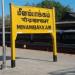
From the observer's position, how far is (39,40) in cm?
4594

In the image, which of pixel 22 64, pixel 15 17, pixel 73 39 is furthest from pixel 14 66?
pixel 73 39

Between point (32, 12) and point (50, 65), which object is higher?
point (32, 12)

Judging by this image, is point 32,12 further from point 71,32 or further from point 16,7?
point 71,32

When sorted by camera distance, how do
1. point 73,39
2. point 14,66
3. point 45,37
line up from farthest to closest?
point 45,37 < point 73,39 < point 14,66

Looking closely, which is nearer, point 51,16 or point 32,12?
point 32,12

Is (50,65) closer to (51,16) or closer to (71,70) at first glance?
(71,70)

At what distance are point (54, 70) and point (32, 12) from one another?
12.3ft

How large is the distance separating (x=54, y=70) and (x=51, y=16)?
14.9ft

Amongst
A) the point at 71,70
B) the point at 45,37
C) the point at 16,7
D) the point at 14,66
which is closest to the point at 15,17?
the point at 16,7

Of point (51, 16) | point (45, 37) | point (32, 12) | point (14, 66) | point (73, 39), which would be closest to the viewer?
point (14, 66)

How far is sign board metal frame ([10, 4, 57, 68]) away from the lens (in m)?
16.4

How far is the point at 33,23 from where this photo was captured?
17.7m

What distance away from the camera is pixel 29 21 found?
57.4 feet

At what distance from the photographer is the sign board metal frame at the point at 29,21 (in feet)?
53.9
